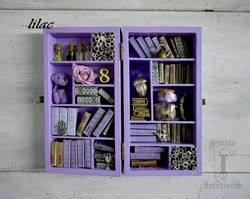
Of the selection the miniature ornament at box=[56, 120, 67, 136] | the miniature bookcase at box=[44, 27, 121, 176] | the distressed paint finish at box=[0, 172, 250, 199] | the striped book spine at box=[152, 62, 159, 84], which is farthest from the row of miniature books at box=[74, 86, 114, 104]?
the distressed paint finish at box=[0, 172, 250, 199]

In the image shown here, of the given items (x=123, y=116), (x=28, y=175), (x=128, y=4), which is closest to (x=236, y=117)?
(x=123, y=116)

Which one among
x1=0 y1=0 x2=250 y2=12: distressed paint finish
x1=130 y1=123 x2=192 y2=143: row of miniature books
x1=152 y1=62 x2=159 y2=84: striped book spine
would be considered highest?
x1=0 y1=0 x2=250 y2=12: distressed paint finish

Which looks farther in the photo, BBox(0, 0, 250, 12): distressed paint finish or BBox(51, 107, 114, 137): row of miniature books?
BBox(0, 0, 250, 12): distressed paint finish

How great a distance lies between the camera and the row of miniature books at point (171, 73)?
4.04 ft

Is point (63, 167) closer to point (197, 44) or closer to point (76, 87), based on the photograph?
point (76, 87)

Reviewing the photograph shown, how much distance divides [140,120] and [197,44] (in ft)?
1.55

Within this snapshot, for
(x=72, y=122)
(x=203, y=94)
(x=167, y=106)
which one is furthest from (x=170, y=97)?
(x=72, y=122)

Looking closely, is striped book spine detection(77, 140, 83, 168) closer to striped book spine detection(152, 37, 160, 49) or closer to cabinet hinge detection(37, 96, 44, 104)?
cabinet hinge detection(37, 96, 44, 104)

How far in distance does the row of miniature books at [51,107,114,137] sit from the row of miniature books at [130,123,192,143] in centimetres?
14

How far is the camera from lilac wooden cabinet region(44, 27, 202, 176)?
1.19 meters

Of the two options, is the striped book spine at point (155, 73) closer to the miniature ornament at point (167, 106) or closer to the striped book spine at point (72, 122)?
the miniature ornament at point (167, 106)

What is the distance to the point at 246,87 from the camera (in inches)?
53.6

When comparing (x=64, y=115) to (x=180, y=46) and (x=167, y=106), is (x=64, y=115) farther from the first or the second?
(x=180, y=46)

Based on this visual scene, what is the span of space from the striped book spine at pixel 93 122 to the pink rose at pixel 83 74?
0.16 metres
